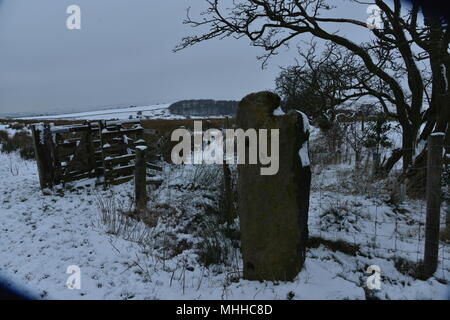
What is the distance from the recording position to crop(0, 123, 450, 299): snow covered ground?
3037mm

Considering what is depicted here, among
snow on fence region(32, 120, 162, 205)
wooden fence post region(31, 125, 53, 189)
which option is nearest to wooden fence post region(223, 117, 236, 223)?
snow on fence region(32, 120, 162, 205)

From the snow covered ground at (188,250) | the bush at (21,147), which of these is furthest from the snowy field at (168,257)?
the bush at (21,147)

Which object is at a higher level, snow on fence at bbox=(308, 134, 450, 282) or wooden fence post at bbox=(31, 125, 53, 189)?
wooden fence post at bbox=(31, 125, 53, 189)

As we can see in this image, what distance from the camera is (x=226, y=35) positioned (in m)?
7.65

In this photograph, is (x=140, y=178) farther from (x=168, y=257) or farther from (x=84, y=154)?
(x=84, y=154)

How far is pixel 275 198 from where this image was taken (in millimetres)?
3006

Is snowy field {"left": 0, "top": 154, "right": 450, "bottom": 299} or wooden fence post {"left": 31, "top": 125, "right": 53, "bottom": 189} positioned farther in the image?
wooden fence post {"left": 31, "top": 125, "right": 53, "bottom": 189}

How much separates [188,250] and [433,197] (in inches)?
123

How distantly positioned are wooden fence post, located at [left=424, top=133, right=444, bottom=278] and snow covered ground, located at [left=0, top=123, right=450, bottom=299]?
25 centimetres

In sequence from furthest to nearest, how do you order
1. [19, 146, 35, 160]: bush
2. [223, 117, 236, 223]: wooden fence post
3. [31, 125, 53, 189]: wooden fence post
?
[19, 146, 35, 160]: bush, [31, 125, 53, 189]: wooden fence post, [223, 117, 236, 223]: wooden fence post

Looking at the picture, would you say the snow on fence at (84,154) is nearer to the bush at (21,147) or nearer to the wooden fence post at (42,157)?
A: the wooden fence post at (42,157)

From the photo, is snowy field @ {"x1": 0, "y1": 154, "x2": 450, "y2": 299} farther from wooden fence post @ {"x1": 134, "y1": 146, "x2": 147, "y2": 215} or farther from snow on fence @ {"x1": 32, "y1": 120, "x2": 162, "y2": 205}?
snow on fence @ {"x1": 32, "y1": 120, "x2": 162, "y2": 205}
